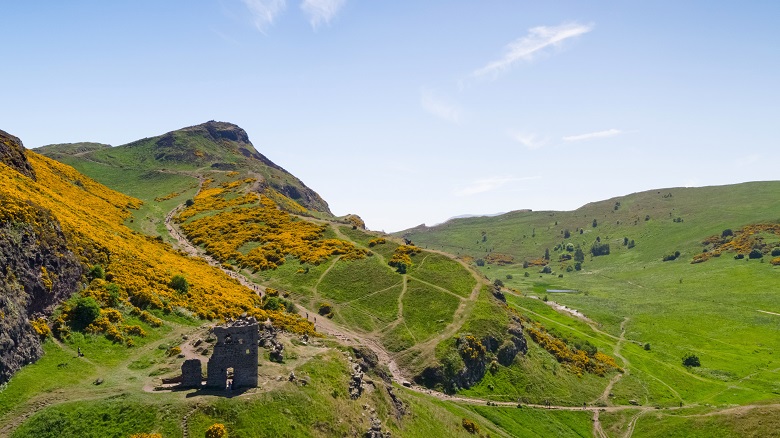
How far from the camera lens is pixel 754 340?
133m

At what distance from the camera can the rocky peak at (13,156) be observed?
84.8m

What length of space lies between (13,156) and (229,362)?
7674 centimetres

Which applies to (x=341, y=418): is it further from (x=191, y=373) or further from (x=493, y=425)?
(x=493, y=425)

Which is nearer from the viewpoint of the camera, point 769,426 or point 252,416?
point 252,416

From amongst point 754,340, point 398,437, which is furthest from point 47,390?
point 754,340

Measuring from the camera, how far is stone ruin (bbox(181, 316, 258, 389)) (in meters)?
40.6

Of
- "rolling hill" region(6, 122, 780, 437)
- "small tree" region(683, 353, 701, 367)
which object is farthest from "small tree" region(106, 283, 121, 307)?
"small tree" region(683, 353, 701, 367)

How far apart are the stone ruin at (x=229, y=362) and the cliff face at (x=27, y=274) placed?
14409 mm

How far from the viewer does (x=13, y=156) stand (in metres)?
87.1

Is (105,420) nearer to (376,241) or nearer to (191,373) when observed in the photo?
(191,373)

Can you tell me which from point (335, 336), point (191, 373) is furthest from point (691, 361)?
point (191, 373)

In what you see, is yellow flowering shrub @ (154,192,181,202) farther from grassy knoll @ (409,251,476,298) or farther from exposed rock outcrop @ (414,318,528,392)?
exposed rock outcrop @ (414,318,528,392)

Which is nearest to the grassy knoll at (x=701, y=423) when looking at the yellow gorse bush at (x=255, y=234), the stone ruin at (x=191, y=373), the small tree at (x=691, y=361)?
the small tree at (x=691, y=361)

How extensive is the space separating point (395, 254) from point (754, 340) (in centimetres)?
10635
